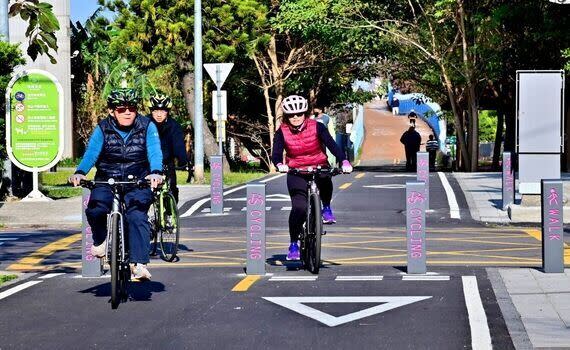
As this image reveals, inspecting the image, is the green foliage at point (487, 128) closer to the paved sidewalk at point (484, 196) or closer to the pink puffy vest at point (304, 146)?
the paved sidewalk at point (484, 196)

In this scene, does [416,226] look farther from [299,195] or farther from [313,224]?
[299,195]

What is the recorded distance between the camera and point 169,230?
14469 mm

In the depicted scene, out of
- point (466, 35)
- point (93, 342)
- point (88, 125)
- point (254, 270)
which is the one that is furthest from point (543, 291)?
point (88, 125)

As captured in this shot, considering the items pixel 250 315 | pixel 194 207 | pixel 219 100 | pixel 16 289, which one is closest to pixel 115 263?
pixel 250 315

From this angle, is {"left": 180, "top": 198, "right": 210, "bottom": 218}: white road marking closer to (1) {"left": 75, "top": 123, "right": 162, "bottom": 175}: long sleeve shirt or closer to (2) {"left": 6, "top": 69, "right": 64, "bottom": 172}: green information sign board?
(2) {"left": 6, "top": 69, "right": 64, "bottom": 172}: green information sign board

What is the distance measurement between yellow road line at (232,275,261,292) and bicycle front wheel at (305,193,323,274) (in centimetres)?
56

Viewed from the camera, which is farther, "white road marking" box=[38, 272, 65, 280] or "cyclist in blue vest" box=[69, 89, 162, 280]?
"white road marking" box=[38, 272, 65, 280]

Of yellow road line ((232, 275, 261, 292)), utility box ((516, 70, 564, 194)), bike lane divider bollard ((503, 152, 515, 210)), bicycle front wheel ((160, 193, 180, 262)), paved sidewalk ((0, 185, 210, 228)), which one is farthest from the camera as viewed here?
bike lane divider bollard ((503, 152, 515, 210))

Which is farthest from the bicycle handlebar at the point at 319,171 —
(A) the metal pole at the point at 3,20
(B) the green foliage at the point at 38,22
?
(A) the metal pole at the point at 3,20

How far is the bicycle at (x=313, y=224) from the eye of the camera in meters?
12.4

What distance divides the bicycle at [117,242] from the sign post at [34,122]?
1401 cm

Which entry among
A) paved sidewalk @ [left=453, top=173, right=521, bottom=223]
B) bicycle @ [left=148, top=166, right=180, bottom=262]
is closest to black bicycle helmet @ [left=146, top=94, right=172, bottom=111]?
bicycle @ [left=148, top=166, right=180, bottom=262]

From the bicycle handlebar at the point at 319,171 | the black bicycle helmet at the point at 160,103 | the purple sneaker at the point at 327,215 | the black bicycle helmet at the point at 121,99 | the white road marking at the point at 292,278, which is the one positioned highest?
the black bicycle helmet at the point at 160,103

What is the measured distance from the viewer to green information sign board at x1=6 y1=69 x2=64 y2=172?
24.3m
